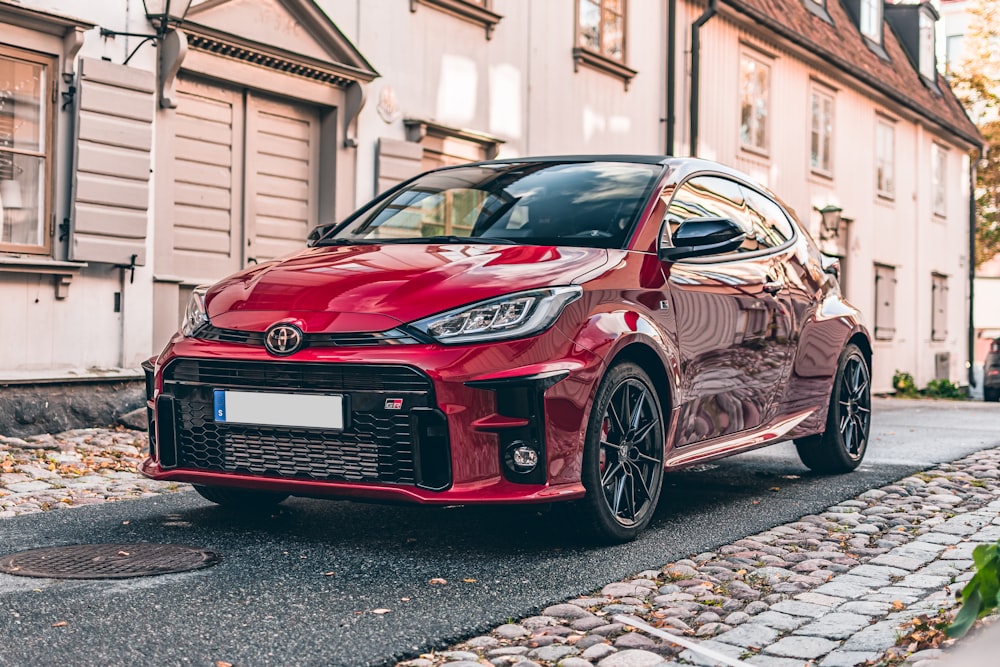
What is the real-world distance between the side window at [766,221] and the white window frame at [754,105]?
13.2 m

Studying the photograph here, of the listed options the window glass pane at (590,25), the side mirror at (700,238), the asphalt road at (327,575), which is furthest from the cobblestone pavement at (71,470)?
the window glass pane at (590,25)

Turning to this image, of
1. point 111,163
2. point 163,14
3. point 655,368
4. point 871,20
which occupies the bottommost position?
point 655,368

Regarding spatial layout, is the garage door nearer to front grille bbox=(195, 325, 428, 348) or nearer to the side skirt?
the side skirt

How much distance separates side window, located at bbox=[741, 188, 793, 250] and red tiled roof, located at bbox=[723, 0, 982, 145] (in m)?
12.6

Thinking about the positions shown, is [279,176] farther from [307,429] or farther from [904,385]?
[904,385]

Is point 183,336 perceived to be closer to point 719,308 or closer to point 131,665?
point 131,665

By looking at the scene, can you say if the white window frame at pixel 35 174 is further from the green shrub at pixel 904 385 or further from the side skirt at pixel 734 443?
the green shrub at pixel 904 385

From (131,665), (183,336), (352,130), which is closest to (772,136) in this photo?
(352,130)

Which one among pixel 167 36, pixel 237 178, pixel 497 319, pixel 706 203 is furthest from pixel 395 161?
pixel 497 319

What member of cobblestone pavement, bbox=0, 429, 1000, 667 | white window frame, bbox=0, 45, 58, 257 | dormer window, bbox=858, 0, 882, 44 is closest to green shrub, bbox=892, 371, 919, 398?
dormer window, bbox=858, 0, 882, 44

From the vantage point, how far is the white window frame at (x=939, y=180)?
95.5ft

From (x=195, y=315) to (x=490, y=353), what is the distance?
1290 millimetres

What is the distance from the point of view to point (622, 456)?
197 inches

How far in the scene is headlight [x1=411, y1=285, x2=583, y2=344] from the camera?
450 centimetres
